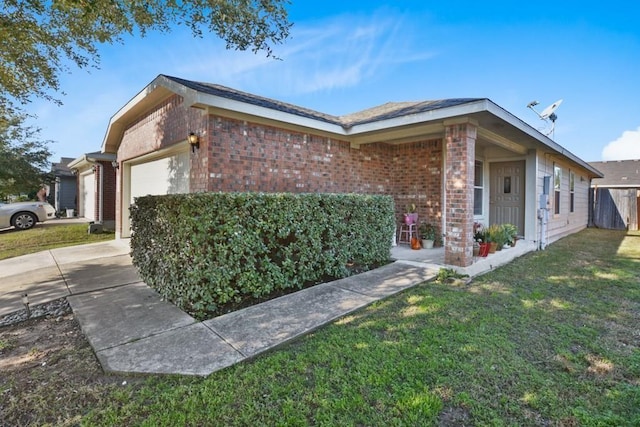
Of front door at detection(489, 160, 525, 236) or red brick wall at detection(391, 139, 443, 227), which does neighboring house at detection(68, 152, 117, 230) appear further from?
front door at detection(489, 160, 525, 236)

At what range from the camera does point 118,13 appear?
505 cm

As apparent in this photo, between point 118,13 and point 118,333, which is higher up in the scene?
point 118,13

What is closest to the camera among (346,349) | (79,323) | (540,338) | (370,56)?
(346,349)

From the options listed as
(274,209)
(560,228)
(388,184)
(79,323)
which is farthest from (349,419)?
(560,228)

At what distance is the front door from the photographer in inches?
369

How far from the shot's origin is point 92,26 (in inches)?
233

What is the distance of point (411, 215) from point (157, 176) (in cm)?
644

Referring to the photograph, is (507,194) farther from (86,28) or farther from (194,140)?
(86,28)

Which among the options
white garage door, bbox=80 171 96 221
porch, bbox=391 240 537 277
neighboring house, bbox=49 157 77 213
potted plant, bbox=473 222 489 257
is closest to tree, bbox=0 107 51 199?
neighboring house, bbox=49 157 77 213

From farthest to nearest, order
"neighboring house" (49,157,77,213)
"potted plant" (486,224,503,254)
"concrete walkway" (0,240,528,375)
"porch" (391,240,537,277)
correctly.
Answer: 1. "neighboring house" (49,157,77,213)
2. "potted plant" (486,224,503,254)
3. "porch" (391,240,537,277)
4. "concrete walkway" (0,240,528,375)

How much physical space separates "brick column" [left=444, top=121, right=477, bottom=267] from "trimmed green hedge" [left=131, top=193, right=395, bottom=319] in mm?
1560

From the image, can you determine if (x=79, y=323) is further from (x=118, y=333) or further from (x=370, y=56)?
(x=370, y=56)

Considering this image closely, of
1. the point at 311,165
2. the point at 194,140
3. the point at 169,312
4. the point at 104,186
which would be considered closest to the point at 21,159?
the point at 104,186

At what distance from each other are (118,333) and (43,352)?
61 cm
